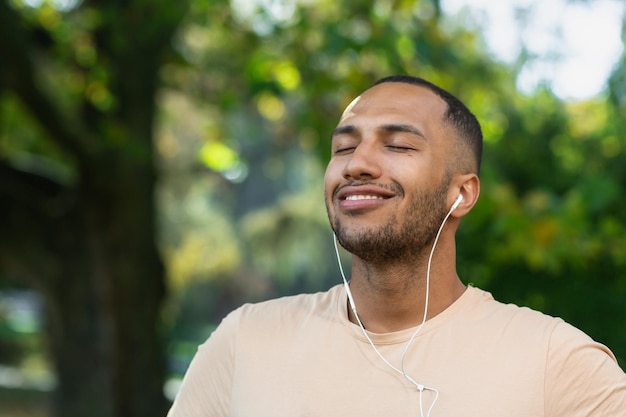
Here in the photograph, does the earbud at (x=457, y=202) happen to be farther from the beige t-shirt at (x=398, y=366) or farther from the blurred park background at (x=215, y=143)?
the blurred park background at (x=215, y=143)

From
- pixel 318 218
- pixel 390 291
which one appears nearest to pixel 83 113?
pixel 390 291

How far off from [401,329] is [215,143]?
8.26 m

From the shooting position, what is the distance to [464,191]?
243cm

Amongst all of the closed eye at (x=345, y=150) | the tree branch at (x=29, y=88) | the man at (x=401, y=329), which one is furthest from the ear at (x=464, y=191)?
the tree branch at (x=29, y=88)

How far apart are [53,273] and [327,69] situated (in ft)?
13.3

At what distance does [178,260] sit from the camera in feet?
89.8

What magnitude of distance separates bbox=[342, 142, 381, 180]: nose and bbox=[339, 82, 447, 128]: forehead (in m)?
0.09

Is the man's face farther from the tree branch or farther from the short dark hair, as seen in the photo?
the tree branch

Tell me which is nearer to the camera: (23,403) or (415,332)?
(415,332)

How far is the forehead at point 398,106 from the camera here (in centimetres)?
238

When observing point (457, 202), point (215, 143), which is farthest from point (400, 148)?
point (215, 143)

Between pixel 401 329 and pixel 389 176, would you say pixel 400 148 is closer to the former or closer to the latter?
pixel 389 176

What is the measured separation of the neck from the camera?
2311 millimetres

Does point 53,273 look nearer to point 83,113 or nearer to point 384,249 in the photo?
point 83,113
